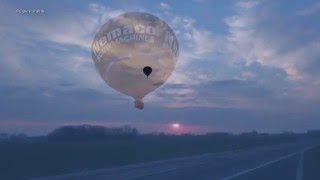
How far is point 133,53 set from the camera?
568 inches

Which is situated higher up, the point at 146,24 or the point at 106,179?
the point at 146,24

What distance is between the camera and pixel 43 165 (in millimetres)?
40469

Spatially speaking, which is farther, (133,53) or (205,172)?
(205,172)

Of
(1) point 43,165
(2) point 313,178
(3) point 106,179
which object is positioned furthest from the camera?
(1) point 43,165

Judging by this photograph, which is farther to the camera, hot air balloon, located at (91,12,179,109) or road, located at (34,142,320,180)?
road, located at (34,142,320,180)

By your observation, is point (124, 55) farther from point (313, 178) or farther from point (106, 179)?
point (313, 178)

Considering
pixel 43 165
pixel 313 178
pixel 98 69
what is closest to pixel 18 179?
pixel 43 165

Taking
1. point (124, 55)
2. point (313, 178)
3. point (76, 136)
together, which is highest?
point (76, 136)

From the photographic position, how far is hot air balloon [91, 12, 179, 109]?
14375 millimetres

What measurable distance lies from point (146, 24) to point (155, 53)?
672 mm

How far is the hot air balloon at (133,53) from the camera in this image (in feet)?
47.2

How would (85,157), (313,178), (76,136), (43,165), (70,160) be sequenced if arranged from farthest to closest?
(76,136) → (85,157) → (70,160) → (43,165) → (313,178)

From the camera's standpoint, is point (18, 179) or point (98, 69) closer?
point (98, 69)

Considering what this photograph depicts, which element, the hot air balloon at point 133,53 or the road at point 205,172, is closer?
the hot air balloon at point 133,53
